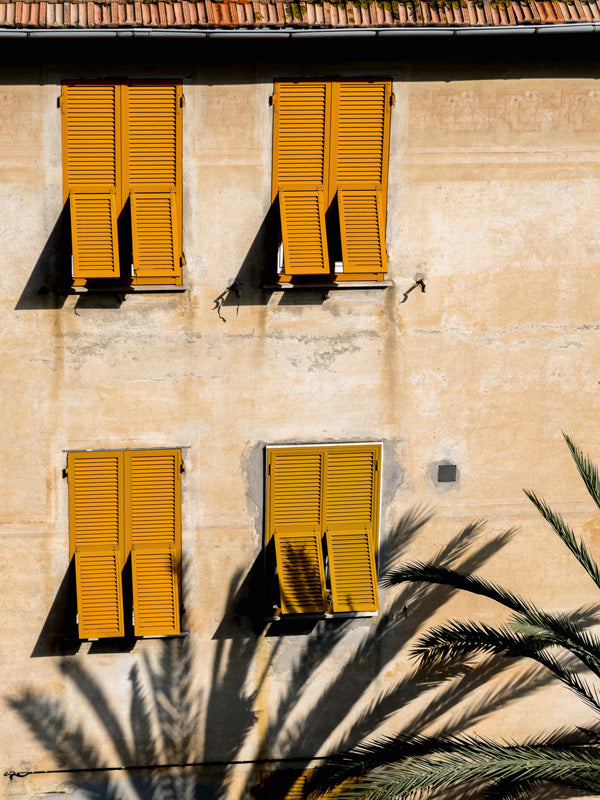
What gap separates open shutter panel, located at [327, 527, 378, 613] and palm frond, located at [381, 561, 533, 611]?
1.03 feet

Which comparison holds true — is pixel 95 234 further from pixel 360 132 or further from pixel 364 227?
pixel 360 132

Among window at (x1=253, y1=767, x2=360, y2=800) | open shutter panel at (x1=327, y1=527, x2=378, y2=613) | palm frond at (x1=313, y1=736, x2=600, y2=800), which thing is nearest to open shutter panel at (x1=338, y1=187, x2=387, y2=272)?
open shutter panel at (x1=327, y1=527, x2=378, y2=613)

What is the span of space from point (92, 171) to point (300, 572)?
16.4 feet

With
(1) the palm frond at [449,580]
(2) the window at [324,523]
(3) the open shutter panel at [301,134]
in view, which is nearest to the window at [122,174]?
(3) the open shutter panel at [301,134]

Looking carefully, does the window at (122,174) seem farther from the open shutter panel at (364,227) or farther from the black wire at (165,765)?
the black wire at (165,765)

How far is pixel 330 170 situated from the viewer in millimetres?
12070

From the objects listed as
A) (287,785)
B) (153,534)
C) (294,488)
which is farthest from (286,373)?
(287,785)

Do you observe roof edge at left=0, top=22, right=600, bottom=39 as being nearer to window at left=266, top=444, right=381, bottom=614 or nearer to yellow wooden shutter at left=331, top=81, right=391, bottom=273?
yellow wooden shutter at left=331, top=81, right=391, bottom=273

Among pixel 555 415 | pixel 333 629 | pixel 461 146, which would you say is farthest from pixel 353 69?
pixel 333 629

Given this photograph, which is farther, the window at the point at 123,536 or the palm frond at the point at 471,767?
the window at the point at 123,536

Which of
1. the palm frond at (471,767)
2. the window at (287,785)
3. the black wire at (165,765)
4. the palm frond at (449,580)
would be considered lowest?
the window at (287,785)

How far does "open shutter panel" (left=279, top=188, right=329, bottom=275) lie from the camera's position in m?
11.8

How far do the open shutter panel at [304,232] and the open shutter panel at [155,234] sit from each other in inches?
46.5

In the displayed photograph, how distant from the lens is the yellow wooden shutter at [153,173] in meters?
11.7
